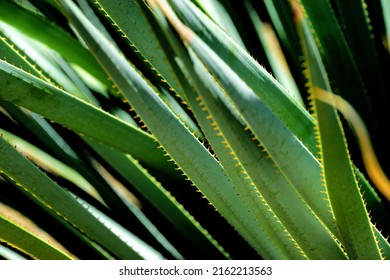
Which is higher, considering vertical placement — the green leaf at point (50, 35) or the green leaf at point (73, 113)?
the green leaf at point (50, 35)

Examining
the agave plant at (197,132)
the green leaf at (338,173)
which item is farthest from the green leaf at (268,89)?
the green leaf at (338,173)

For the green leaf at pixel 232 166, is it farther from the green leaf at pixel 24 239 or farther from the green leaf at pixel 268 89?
the green leaf at pixel 24 239

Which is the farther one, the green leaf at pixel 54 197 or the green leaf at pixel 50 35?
the green leaf at pixel 50 35

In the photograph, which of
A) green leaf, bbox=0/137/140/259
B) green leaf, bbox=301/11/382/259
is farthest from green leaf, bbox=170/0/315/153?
green leaf, bbox=0/137/140/259

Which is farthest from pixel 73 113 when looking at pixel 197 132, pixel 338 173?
pixel 338 173

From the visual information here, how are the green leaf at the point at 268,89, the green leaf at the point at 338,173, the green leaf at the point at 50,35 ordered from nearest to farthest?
the green leaf at the point at 338,173 < the green leaf at the point at 268,89 < the green leaf at the point at 50,35

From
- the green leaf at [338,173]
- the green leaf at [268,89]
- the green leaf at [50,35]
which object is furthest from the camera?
the green leaf at [50,35]

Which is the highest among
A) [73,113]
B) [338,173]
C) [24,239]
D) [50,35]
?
[50,35]

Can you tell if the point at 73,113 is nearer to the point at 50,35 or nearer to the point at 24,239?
the point at 24,239
